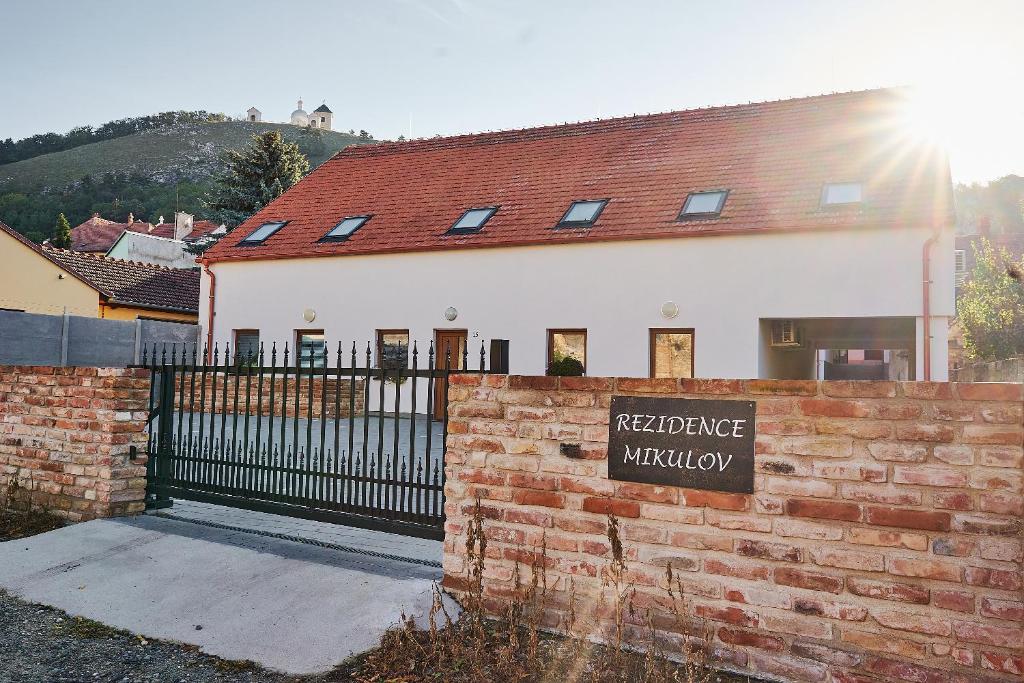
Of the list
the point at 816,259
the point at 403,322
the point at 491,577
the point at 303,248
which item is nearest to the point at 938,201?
the point at 816,259

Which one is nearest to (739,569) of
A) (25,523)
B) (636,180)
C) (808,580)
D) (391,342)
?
(808,580)

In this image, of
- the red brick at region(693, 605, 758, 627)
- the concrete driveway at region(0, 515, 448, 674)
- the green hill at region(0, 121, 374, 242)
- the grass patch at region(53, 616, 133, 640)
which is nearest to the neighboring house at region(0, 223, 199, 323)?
the concrete driveway at region(0, 515, 448, 674)

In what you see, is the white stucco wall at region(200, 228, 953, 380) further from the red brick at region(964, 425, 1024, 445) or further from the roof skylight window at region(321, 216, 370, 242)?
the red brick at region(964, 425, 1024, 445)

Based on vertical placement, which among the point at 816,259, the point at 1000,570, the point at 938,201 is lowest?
the point at 1000,570

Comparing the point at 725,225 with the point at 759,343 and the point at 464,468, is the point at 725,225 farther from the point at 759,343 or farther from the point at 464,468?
the point at 464,468

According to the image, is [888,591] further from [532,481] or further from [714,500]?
[532,481]

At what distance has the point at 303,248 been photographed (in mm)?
17031

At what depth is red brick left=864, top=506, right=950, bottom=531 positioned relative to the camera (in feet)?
9.54

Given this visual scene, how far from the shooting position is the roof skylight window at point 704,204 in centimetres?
1356

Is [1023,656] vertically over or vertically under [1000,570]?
under

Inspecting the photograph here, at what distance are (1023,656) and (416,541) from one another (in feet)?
13.2

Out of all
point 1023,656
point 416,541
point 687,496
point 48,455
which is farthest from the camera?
point 48,455

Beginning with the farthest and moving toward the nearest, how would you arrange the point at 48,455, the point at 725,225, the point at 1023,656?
the point at 725,225 < the point at 48,455 < the point at 1023,656

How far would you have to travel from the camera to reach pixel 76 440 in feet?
19.9
